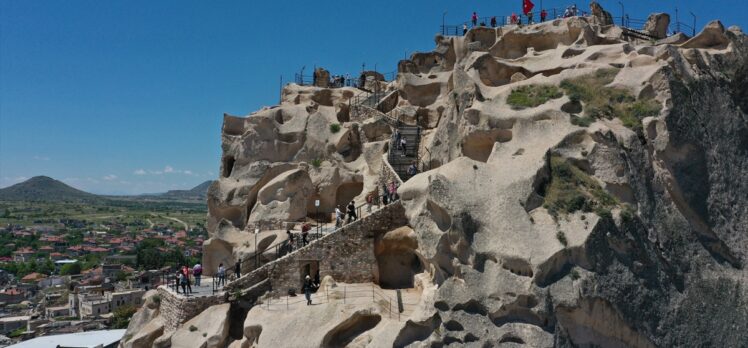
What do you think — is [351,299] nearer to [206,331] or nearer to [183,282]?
[206,331]

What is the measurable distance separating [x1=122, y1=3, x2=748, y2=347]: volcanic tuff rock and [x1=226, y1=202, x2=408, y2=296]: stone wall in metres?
0.58

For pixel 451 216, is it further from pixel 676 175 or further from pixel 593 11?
pixel 593 11

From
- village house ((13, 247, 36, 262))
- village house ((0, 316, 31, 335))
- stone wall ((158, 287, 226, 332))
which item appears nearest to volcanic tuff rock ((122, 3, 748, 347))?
stone wall ((158, 287, 226, 332))

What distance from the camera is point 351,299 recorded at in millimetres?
20406

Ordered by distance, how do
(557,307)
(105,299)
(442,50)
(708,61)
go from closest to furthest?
(557,307)
(708,61)
(442,50)
(105,299)

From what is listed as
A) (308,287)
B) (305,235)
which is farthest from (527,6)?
(308,287)

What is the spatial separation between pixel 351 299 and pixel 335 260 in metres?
2.35

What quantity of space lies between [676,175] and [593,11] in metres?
15.8

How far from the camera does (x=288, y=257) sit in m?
22.4

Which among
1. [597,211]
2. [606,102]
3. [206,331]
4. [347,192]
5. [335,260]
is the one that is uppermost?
Result: [606,102]

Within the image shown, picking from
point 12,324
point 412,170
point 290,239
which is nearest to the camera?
point 290,239

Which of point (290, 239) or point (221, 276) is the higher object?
point (290, 239)

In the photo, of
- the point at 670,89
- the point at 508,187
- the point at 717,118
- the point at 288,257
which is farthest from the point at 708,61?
the point at 288,257

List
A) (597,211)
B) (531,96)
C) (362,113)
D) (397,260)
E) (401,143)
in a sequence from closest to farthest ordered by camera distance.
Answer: (597,211) < (531,96) < (397,260) < (401,143) < (362,113)
